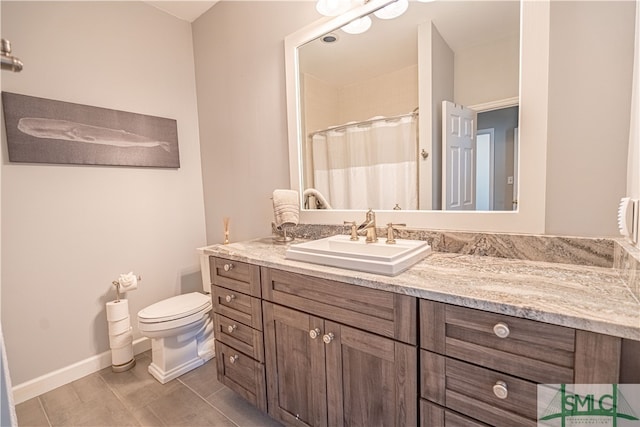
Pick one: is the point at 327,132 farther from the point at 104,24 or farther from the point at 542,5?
the point at 104,24

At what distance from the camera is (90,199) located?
1.96 meters

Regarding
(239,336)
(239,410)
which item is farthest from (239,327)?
(239,410)

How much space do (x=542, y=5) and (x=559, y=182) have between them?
0.66 m

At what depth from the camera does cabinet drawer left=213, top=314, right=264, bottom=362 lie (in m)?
1.39

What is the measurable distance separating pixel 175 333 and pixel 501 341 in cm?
185

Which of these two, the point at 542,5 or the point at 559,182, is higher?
the point at 542,5

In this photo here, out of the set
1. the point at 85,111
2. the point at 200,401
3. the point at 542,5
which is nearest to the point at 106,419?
the point at 200,401

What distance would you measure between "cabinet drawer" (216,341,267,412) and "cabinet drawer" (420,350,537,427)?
84cm

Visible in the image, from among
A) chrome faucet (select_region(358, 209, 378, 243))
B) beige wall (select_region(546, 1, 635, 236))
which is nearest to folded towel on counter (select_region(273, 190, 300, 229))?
chrome faucet (select_region(358, 209, 378, 243))

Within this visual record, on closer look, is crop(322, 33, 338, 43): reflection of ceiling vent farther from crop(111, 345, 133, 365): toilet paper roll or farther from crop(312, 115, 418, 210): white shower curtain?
crop(111, 345, 133, 365): toilet paper roll

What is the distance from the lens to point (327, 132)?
179 cm

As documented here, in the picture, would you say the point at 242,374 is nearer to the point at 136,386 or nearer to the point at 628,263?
the point at 136,386

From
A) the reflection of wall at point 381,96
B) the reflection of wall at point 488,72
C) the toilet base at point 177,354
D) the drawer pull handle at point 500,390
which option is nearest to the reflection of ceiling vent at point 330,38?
the reflection of wall at point 381,96

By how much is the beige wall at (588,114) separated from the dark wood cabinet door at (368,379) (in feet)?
2.57
